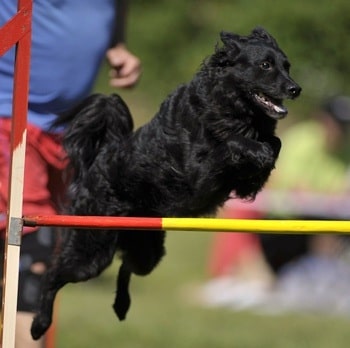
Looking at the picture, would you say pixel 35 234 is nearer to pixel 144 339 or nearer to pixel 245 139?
pixel 245 139

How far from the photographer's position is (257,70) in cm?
414

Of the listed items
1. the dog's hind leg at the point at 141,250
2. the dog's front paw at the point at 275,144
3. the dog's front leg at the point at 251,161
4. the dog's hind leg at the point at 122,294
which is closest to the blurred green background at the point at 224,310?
the dog's hind leg at the point at 122,294

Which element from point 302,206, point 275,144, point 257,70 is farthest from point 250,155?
point 302,206

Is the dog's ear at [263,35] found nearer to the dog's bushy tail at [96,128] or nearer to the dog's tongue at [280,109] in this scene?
the dog's tongue at [280,109]

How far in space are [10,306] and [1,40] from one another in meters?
0.92

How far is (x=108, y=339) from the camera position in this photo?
7203 millimetres

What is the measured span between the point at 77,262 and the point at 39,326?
0.98 feet

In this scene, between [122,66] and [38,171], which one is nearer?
[38,171]

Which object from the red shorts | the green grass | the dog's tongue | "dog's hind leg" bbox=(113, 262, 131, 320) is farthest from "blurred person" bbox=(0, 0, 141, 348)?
the green grass

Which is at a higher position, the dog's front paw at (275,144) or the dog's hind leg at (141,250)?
the dog's front paw at (275,144)

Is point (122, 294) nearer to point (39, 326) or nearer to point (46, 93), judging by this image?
point (39, 326)

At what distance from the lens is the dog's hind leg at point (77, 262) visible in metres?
4.58

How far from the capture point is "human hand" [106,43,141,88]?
16.5ft

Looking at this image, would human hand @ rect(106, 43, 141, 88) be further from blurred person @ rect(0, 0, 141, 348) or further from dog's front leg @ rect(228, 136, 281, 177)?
dog's front leg @ rect(228, 136, 281, 177)
